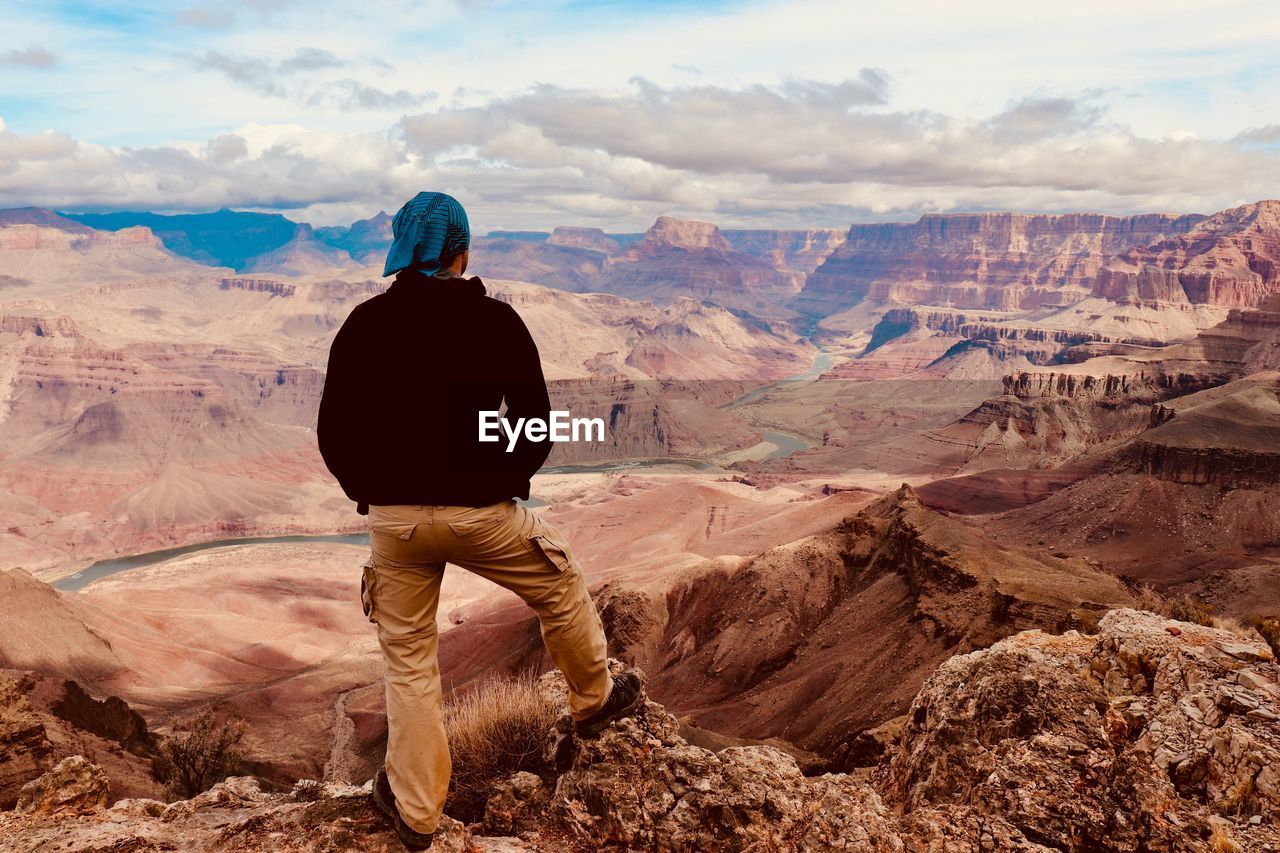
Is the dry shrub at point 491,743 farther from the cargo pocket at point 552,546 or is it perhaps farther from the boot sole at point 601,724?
the cargo pocket at point 552,546

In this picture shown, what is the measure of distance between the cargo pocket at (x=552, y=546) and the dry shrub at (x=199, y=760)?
1279 cm

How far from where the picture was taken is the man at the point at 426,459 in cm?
385

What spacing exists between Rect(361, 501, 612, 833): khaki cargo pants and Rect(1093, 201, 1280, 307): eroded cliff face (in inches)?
7505

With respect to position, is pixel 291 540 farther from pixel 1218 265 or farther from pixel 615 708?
pixel 1218 265

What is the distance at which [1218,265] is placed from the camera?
164 metres

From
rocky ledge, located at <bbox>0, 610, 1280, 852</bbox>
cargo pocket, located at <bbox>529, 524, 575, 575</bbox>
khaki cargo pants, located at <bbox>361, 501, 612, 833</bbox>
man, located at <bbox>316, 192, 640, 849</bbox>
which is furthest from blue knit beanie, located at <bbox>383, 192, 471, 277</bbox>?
rocky ledge, located at <bbox>0, 610, 1280, 852</bbox>

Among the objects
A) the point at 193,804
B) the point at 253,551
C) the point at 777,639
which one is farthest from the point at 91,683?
the point at 253,551

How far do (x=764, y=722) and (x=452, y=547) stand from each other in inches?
525

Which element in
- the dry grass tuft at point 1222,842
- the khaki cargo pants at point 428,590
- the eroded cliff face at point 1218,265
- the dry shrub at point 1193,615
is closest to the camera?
the dry grass tuft at point 1222,842

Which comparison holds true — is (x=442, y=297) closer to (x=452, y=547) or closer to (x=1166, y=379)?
(x=452, y=547)

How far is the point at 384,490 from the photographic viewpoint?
12.6 ft

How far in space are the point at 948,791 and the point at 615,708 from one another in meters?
2.09

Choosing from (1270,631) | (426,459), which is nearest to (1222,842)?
(1270,631)

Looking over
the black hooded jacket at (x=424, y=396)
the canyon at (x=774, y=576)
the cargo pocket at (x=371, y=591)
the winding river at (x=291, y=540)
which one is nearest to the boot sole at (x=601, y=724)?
the canyon at (x=774, y=576)
